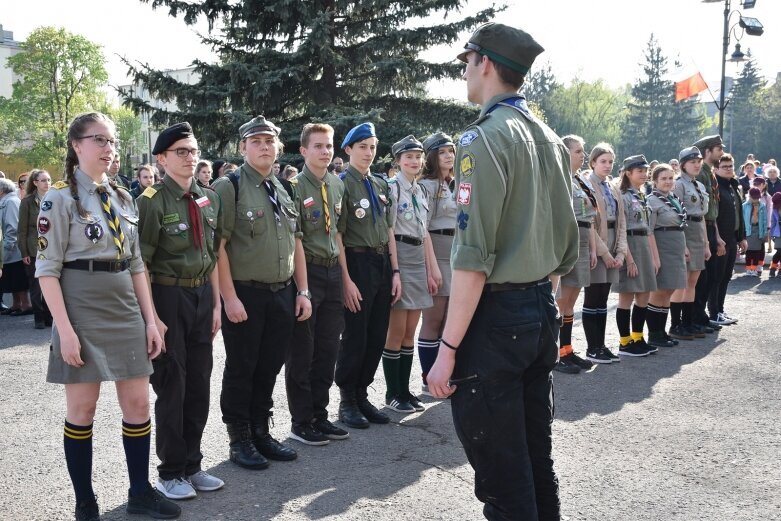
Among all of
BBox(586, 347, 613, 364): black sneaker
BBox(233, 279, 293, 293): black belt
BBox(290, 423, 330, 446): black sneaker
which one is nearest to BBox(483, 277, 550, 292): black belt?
BBox(233, 279, 293, 293): black belt

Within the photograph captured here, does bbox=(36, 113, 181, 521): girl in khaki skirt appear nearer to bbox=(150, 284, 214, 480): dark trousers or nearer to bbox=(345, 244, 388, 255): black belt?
bbox=(150, 284, 214, 480): dark trousers

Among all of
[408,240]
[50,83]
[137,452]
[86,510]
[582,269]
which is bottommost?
[86,510]

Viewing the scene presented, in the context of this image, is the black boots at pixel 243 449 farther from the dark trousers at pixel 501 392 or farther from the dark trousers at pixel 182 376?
the dark trousers at pixel 501 392

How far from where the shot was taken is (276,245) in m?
5.19

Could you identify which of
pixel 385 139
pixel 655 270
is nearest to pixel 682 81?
pixel 385 139

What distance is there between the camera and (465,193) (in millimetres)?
2961

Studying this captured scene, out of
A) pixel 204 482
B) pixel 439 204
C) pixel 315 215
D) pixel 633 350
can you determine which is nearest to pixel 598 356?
pixel 633 350

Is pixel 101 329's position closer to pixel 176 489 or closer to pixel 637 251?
pixel 176 489

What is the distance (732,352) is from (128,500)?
714 cm

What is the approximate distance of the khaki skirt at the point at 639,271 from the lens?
8852 millimetres

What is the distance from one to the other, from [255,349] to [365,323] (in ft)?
4.17

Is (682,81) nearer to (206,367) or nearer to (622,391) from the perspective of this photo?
(622,391)

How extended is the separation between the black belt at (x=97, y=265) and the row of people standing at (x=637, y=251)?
493 cm

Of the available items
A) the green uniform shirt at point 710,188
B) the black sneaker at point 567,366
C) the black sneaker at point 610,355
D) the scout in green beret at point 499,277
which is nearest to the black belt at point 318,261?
the scout in green beret at point 499,277
